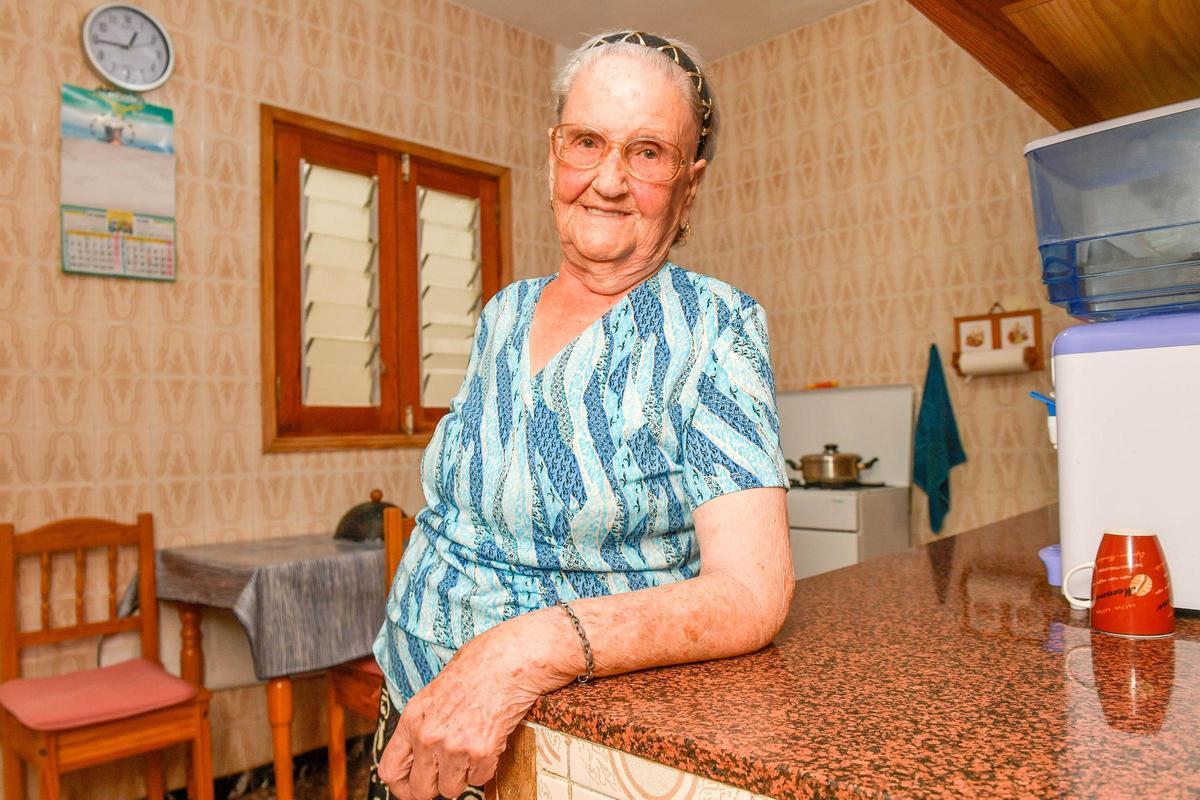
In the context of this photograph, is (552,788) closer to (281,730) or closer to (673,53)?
(673,53)

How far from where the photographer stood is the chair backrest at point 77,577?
245 centimetres

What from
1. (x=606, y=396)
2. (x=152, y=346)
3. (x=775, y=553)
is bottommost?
(x=775, y=553)

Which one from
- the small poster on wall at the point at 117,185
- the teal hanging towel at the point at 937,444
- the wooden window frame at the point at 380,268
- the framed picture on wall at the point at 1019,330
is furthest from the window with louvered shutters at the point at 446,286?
the framed picture on wall at the point at 1019,330

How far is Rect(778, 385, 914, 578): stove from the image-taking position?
3.41 metres

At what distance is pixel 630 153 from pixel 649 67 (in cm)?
9

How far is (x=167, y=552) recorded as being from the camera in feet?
9.13

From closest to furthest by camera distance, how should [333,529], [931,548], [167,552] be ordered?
[931,548]
[167,552]
[333,529]

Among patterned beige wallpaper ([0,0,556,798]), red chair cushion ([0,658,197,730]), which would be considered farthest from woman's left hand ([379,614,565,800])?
patterned beige wallpaper ([0,0,556,798])

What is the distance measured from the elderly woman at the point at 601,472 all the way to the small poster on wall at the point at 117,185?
2.24m

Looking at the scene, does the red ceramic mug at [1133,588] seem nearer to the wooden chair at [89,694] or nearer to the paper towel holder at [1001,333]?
the wooden chair at [89,694]

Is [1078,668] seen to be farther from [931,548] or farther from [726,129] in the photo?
[726,129]

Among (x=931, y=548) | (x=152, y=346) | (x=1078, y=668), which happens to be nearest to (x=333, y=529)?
(x=152, y=346)

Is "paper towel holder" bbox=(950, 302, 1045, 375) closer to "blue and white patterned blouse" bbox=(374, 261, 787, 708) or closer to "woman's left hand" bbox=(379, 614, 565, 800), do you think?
"blue and white patterned blouse" bbox=(374, 261, 787, 708)

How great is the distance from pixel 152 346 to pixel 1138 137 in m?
2.77
